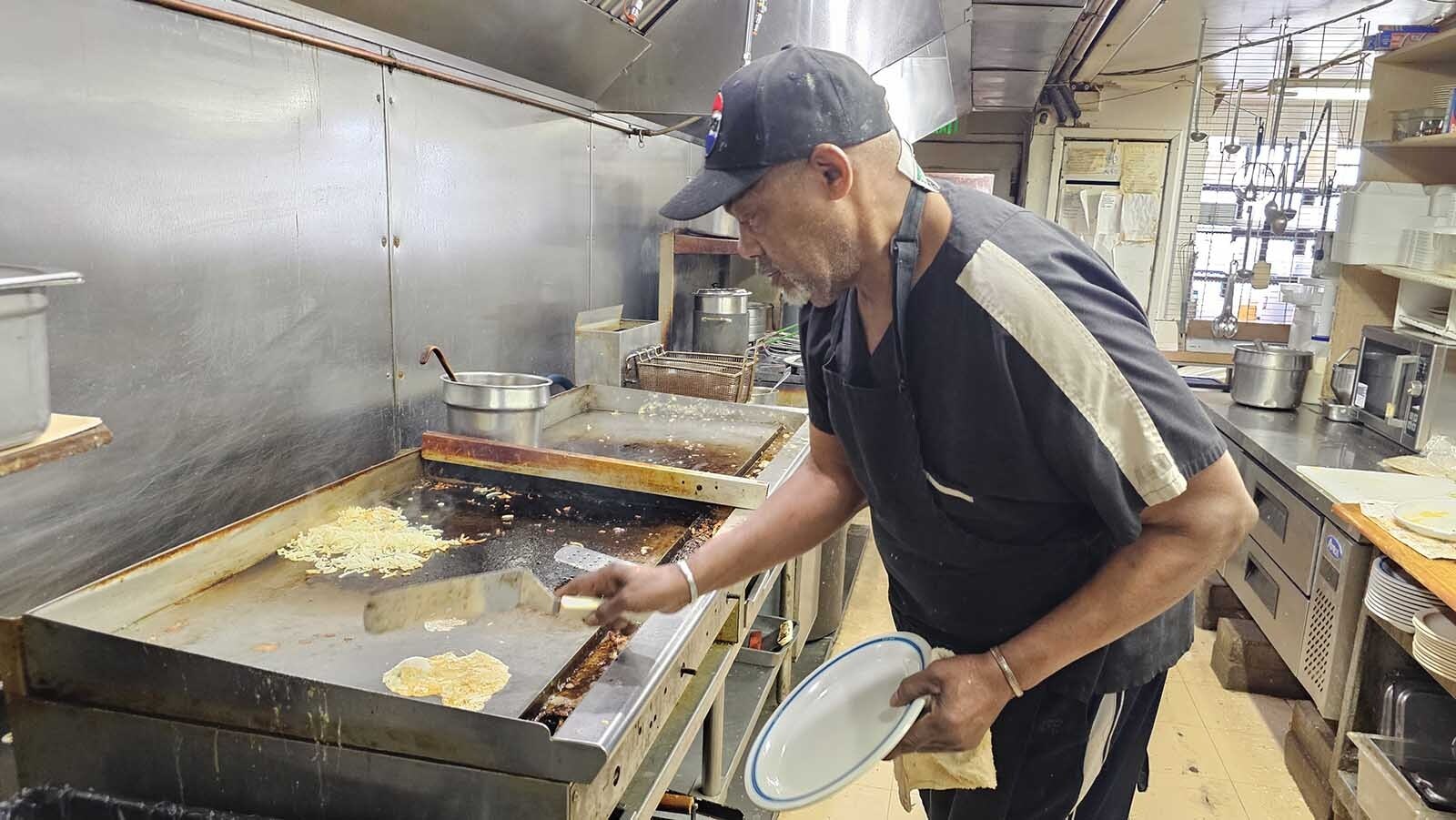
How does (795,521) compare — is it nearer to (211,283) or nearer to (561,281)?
(211,283)

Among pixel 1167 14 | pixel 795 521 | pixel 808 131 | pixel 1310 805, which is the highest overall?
pixel 1167 14

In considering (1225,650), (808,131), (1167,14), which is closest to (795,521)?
(808,131)

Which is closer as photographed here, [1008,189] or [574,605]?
[574,605]

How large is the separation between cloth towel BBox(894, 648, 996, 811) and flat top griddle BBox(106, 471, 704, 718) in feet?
1.79

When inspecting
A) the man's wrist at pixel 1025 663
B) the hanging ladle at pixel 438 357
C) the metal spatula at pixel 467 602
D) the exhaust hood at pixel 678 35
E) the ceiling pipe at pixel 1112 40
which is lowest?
the metal spatula at pixel 467 602

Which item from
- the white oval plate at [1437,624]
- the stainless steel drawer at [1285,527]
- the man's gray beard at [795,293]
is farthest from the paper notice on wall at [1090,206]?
the man's gray beard at [795,293]

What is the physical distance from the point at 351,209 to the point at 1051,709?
70.8 inches

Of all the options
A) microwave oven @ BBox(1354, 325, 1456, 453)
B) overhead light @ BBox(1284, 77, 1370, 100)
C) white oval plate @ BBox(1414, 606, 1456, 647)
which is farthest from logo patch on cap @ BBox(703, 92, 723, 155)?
overhead light @ BBox(1284, 77, 1370, 100)

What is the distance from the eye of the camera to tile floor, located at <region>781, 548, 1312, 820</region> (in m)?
2.88

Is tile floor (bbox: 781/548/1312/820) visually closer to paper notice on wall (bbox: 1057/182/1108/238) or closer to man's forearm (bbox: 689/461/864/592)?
man's forearm (bbox: 689/461/864/592)

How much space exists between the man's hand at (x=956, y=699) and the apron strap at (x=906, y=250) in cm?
46

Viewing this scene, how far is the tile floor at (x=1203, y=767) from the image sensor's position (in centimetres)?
288

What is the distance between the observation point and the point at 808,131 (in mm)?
1186

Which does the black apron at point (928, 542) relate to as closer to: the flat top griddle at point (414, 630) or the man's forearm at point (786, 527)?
the man's forearm at point (786, 527)
